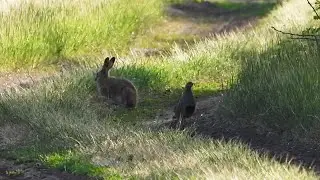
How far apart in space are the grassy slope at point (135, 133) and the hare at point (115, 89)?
0.19m

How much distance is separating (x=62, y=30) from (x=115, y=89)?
17.4 ft

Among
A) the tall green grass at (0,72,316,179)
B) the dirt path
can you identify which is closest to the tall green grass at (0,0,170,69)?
the dirt path

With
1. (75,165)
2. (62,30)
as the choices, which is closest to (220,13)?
(62,30)

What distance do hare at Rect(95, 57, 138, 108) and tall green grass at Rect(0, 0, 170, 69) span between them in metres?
3.68

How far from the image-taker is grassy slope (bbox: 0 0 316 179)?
7.30 metres

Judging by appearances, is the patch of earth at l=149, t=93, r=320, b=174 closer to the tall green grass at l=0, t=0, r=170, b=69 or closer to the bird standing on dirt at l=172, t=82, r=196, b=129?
the bird standing on dirt at l=172, t=82, r=196, b=129

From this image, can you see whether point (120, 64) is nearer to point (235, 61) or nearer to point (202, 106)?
point (235, 61)

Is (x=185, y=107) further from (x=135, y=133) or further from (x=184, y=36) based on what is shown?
(x=184, y=36)

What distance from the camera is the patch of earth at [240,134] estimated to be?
8.07 meters

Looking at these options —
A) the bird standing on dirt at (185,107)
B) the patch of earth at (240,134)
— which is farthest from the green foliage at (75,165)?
the bird standing on dirt at (185,107)

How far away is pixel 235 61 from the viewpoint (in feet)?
46.0

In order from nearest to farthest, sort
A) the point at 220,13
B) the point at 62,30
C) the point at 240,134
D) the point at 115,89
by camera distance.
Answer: the point at 240,134 → the point at 115,89 → the point at 62,30 → the point at 220,13

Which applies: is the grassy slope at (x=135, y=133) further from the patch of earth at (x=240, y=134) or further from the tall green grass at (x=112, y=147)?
the patch of earth at (x=240, y=134)

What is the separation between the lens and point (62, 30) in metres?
16.4
